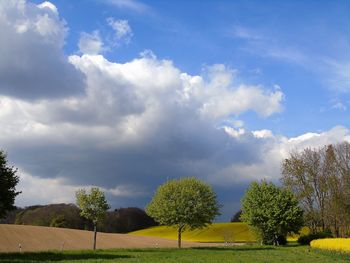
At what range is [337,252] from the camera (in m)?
52.3

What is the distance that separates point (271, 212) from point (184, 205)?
1652 cm

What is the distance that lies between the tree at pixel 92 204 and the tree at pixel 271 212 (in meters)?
28.8

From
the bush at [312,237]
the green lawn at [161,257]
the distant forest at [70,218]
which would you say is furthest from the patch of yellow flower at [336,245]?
the distant forest at [70,218]

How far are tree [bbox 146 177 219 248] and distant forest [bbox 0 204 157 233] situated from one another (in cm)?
5119

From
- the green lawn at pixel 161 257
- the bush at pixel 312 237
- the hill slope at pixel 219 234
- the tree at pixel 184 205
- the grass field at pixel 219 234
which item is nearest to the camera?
the green lawn at pixel 161 257

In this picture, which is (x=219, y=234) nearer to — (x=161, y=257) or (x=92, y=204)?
(x=92, y=204)

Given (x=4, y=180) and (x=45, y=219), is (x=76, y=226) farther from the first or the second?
(x=4, y=180)

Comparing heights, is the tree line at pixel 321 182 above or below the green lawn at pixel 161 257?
above

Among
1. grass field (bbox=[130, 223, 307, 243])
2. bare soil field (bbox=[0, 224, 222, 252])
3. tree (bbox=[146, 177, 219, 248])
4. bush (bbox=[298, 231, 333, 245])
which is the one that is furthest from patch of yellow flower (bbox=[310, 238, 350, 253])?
grass field (bbox=[130, 223, 307, 243])

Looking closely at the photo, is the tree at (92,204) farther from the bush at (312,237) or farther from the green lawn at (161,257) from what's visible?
the bush at (312,237)

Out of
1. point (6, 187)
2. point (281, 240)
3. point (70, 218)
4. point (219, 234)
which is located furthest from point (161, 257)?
point (70, 218)

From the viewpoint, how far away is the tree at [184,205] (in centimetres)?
6744

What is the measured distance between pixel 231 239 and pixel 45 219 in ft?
189

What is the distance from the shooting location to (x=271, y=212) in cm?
7581
